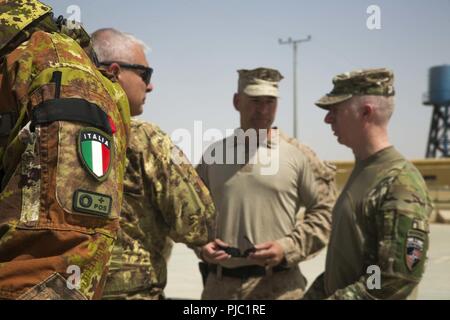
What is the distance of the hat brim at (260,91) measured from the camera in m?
3.63

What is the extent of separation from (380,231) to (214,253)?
144 centimetres

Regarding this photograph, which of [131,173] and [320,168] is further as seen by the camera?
[320,168]

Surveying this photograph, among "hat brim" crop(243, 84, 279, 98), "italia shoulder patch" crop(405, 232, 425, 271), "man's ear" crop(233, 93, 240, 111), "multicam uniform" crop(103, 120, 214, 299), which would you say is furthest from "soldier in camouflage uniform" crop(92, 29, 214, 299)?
"man's ear" crop(233, 93, 240, 111)

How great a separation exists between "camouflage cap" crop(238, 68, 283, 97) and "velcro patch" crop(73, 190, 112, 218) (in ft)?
8.75

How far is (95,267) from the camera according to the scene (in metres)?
1.04

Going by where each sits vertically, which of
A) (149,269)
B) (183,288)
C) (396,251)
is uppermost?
(396,251)

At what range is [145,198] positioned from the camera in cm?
225

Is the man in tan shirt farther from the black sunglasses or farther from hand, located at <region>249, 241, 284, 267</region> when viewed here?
the black sunglasses

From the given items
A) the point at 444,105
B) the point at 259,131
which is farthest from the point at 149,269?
the point at 444,105
